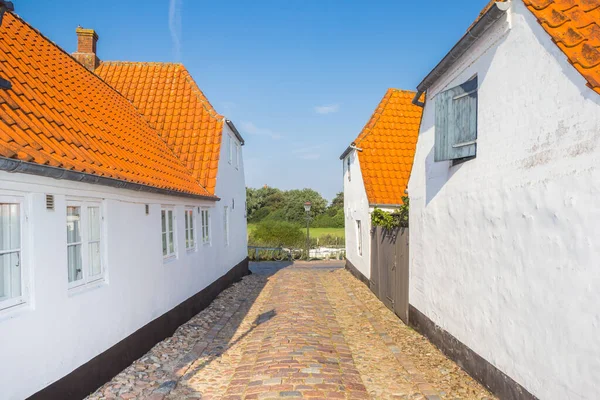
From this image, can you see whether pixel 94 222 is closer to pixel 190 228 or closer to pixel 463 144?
pixel 190 228

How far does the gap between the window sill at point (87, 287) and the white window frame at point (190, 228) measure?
161 inches

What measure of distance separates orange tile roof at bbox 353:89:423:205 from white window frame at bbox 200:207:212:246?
5.41 metres

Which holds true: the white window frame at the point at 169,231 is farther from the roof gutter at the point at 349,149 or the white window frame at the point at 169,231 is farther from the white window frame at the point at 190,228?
the roof gutter at the point at 349,149

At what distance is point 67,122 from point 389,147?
39.8ft

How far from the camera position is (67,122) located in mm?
6750

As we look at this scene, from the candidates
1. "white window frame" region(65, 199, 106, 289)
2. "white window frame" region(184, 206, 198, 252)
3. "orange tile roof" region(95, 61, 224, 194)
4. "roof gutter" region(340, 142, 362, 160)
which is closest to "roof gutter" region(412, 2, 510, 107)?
"white window frame" region(65, 199, 106, 289)

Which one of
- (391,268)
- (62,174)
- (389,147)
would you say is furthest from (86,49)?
(62,174)

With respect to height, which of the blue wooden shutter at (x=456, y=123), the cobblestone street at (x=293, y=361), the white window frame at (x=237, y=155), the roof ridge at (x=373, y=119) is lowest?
the cobblestone street at (x=293, y=361)

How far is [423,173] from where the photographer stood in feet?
28.4

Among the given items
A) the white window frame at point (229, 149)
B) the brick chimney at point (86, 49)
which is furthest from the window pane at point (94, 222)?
the brick chimney at point (86, 49)

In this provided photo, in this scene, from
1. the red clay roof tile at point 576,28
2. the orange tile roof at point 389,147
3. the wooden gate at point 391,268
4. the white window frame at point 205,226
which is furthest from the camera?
the orange tile roof at point 389,147

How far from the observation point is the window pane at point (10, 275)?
168 inches

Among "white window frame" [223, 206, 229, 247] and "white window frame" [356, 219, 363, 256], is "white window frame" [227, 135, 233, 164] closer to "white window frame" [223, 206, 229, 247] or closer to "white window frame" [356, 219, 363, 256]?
"white window frame" [223, 206, 229, 247]

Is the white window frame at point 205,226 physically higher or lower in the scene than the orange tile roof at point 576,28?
lower
